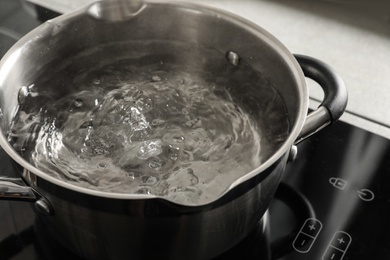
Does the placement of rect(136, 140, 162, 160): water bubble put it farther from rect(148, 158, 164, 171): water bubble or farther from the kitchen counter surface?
the kitchen counter surface

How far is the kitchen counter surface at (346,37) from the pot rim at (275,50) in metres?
0.20

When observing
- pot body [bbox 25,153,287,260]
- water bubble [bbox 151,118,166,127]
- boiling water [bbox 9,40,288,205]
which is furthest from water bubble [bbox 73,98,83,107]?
pot body [bbox 25,153,287,260]

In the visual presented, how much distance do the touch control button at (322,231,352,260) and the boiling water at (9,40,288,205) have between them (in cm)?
12

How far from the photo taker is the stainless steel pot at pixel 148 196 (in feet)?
1.50

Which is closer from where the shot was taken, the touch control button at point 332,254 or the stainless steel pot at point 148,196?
the stainless steel pot at point 148,196

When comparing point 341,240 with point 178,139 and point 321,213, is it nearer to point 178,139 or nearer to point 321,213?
point 321,213

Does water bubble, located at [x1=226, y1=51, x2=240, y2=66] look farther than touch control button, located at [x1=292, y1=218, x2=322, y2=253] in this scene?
Yes

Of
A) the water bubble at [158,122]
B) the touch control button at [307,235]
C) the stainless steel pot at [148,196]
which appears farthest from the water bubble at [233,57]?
the touch control button at [307,235]

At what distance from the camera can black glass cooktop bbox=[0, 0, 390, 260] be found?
1.97 ft

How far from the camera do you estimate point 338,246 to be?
60 centimetres

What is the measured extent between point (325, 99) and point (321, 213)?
14 centimetres

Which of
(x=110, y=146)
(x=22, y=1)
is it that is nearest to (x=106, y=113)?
(x=110, y=146)

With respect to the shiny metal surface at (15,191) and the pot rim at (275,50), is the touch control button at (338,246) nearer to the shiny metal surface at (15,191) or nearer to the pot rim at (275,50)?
the pot rim at (275,50)

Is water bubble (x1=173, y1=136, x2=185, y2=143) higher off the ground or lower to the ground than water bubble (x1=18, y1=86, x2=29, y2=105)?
lower
